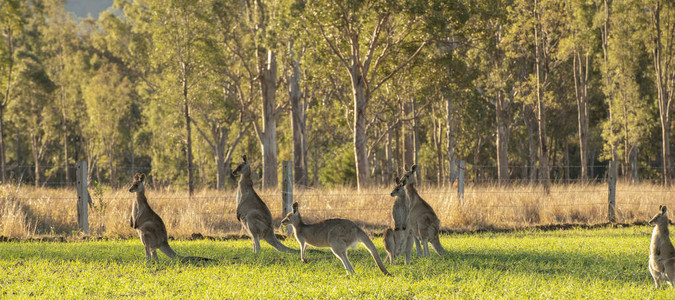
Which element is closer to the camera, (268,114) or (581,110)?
(268,114)

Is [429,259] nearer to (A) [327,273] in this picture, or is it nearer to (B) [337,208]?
(A) [327,273]

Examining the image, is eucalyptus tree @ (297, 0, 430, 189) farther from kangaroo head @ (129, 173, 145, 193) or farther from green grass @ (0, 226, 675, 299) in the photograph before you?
kangaroo head @ (129, 173, 145, 193)

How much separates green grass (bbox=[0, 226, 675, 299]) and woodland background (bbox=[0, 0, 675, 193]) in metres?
6.29

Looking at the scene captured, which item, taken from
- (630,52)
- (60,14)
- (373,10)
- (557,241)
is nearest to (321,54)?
(373,10)

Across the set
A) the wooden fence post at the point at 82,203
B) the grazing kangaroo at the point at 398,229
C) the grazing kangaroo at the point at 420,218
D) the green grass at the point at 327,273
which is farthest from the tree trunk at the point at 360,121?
the grazing kangaroo at the point at 398,229

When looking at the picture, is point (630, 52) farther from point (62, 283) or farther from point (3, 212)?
point (62, 283)

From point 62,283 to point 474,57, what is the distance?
117 ft

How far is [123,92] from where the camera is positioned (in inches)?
2079

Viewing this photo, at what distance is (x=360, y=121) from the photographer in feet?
90.1

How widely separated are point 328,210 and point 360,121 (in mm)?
9927

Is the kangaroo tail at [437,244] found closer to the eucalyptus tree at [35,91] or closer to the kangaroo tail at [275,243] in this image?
the kangaroo tail at [275,243]

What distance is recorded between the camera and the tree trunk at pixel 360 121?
27141 millimetres

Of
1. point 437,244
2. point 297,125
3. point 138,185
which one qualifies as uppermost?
point 297,125

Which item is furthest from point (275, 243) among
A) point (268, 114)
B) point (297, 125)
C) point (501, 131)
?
point (501, 131)
